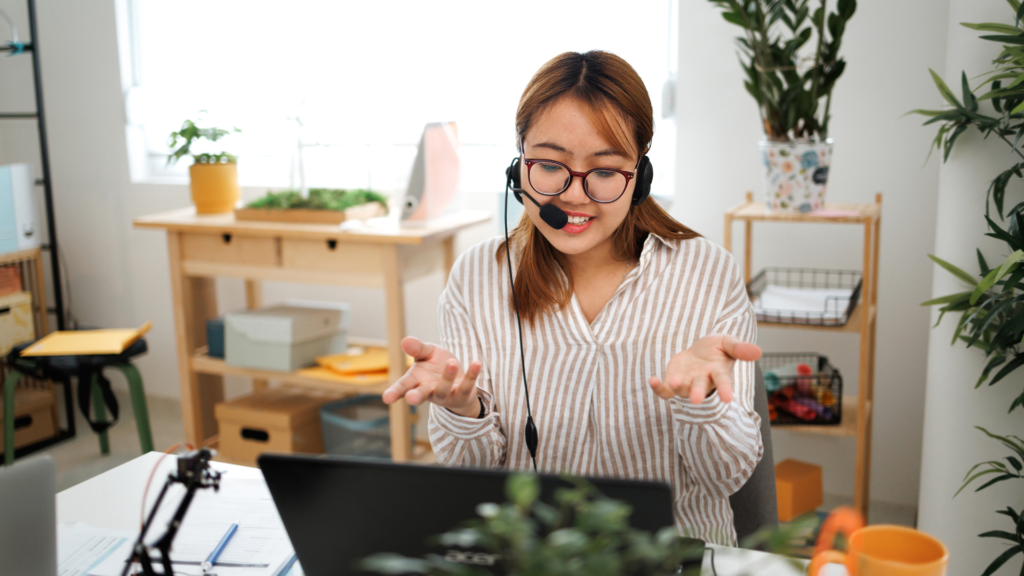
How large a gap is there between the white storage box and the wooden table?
0.14 ft

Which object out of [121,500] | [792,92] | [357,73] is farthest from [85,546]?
[357,73]

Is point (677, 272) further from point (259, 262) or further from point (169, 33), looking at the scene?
point (169, 33)

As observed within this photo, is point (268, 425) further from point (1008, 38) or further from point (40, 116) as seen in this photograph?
point (1008, 38)

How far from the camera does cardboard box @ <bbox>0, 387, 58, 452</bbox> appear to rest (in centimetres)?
310

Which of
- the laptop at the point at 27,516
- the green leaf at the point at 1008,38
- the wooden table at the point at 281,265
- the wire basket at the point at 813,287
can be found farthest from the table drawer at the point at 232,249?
the green leaf at the point at 1008,38

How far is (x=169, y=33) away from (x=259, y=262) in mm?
1461

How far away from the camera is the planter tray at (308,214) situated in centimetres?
241

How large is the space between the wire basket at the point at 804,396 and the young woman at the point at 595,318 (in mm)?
809

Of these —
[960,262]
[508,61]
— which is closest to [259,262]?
[508,61]

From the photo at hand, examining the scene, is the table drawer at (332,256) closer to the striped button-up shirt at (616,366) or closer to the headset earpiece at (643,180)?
the striped button-up shirt at (616,366)

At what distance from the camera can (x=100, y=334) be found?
2.92 metres

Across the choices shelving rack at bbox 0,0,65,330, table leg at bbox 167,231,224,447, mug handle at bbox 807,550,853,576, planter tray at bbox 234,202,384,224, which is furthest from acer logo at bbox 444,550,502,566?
shelving rack at bbox 0,0,65,330

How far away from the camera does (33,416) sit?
10.3ft

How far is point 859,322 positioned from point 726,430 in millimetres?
1093
